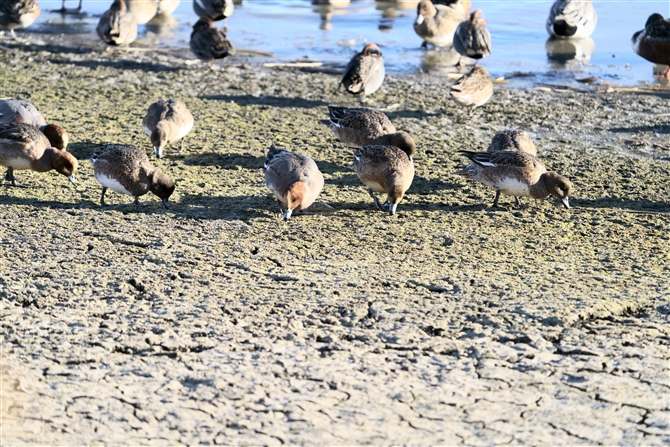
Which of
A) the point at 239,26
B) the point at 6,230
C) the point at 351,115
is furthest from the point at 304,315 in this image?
the point at 239,26

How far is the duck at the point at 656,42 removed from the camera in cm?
1285

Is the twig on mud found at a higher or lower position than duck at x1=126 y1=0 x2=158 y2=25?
higher

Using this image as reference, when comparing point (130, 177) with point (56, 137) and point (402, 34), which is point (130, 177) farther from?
point (402, 34)

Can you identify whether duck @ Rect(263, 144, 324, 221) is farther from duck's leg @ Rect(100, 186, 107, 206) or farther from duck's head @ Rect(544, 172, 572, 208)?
duck's head @ Rect(544, 172, 572, 208)

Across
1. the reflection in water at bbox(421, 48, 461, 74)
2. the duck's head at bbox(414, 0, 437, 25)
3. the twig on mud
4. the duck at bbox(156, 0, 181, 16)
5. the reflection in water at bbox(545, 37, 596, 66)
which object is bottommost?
the duck at bbox(156, 0, 181, 16)

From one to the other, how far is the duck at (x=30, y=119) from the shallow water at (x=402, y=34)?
5.20 m

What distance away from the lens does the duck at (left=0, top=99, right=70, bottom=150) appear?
8164 mm

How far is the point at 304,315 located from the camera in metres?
5.11

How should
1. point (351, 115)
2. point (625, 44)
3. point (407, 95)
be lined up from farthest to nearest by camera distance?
point (625, 44)
point (407, 95)
point (351, 115)

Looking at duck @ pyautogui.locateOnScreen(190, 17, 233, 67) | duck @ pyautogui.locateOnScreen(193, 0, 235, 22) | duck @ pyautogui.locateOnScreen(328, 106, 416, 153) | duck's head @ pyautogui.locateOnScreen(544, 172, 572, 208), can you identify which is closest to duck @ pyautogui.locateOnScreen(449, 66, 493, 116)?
duck @ pyautogui.locateOnScreen(328, 106, 416, 153)

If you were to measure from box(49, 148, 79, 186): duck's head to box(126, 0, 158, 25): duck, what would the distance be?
783 centimetres

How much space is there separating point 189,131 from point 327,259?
3.52 meters

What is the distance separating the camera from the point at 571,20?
1477 centimetres

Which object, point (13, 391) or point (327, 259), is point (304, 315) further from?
point (13, 391)
